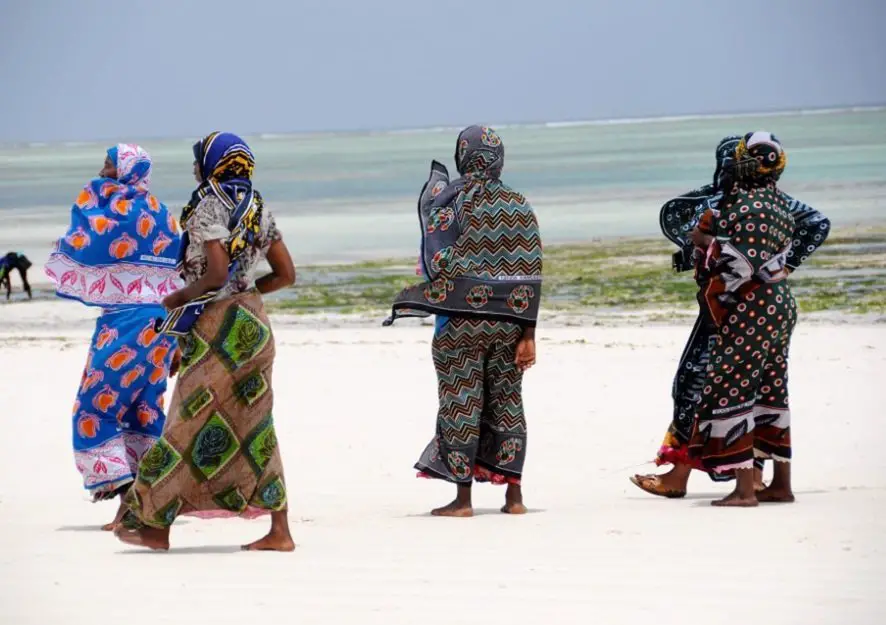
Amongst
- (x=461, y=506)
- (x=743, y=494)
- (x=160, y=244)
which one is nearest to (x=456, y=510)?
(x=461, y=506)

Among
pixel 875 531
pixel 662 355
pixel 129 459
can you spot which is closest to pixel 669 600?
pixel 875 531

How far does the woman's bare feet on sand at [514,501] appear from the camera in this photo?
692 cm

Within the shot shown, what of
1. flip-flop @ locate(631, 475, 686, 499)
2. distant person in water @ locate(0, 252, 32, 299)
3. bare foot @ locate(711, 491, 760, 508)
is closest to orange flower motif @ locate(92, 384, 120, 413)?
flip-flop @ locate(631, 475, 686, 499)

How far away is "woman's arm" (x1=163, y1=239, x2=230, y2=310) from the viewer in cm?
564

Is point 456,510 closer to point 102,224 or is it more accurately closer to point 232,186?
point 232,186

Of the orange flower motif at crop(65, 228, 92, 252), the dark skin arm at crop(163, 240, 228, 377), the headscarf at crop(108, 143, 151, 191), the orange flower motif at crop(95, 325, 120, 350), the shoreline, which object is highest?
the headscarf at crop(108, 143, 151, 191)

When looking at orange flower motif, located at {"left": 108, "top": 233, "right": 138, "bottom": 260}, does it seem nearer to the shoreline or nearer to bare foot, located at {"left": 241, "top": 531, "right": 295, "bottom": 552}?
bare foot, located at {"left": 241, "top": 531, "right": 295, "bottom": 552}

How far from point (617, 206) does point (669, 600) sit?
32491mm

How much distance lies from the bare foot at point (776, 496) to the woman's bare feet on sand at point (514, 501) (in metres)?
1.10

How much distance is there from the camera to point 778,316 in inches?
267

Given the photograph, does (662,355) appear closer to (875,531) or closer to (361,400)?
(361,400)

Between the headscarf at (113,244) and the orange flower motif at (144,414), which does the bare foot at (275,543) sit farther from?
the headscarf at (113,244)

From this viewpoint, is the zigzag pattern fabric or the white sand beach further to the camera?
the zigzag pattern fabric

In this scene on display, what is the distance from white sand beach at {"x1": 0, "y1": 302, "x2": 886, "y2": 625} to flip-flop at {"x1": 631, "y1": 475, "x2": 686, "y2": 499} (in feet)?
0.25
